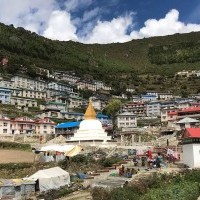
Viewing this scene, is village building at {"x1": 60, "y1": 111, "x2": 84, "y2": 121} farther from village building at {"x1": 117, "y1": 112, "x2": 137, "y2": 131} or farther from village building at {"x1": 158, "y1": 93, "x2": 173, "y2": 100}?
village building at {"x1": 158, "y1": 93, "x2": 173, "y2": 100}

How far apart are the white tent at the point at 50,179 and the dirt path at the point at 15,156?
650 inches

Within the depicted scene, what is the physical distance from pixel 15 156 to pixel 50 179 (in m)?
22.3

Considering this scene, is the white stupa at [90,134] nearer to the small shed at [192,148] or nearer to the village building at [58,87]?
the small shed at [192,148]

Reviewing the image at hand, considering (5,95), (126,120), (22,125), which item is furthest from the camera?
(5,95)

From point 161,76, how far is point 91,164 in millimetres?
115236

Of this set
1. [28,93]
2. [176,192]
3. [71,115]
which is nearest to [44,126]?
[71,115]

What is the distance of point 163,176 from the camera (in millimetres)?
30781

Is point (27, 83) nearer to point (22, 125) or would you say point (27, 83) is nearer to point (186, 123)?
point (22, 125)

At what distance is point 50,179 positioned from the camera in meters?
33.0

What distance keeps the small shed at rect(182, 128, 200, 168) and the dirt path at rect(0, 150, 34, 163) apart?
20.9m

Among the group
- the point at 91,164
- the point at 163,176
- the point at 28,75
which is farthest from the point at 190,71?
Answer: the point at 163,176

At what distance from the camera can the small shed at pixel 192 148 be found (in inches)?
1425

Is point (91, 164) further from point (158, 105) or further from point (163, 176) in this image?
point (158, 105)

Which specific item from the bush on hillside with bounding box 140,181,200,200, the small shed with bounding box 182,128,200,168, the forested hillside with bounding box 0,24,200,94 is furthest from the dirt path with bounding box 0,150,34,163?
the forested hillside with bounding box 0,24,200,94
